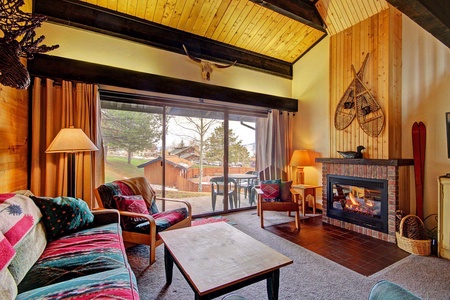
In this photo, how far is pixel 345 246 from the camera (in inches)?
115

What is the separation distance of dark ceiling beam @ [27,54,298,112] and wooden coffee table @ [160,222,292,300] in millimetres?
2496

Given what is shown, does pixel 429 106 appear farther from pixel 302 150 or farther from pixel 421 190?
pixel 302 150

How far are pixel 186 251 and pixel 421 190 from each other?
3.47 meters

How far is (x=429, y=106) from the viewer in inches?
124

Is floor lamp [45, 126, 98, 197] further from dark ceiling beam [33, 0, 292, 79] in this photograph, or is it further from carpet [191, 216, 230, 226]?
carpet [191, 216, 230, 226]

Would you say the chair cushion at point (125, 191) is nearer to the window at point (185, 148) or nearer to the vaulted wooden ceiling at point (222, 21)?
the window at point (185, 148)

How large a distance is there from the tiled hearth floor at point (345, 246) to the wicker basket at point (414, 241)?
83 millimetres

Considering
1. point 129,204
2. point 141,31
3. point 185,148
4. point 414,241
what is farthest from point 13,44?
point 414,241

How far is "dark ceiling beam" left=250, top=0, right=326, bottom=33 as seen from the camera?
11.4ft

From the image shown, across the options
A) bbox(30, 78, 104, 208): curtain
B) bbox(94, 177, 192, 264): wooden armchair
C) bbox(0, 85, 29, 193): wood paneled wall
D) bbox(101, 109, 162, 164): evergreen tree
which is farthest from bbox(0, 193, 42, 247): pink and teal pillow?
bbox(101, 109, 162, 164): evergreen tree

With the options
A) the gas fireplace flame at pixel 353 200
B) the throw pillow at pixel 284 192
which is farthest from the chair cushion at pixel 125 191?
the gas fireplace flame at pixel 353 200

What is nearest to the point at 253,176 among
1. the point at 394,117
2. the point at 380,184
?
the point at 380,184

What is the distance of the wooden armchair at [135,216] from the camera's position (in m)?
2.44

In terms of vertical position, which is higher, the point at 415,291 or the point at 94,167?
the point at 94,167
